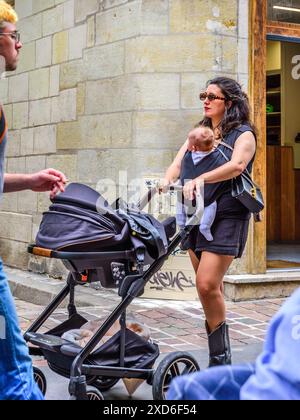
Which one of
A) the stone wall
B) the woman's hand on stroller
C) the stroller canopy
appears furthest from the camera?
the stone wall

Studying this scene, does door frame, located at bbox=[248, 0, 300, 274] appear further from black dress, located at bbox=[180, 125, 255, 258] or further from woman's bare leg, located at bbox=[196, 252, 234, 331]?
woman's bare leg, located at bbox=[196, 252, 234, 331]

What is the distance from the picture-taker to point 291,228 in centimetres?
1091

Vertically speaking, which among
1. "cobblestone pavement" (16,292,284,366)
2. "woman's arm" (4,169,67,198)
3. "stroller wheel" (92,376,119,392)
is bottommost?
"stroller wheel" (92,376,119,392)

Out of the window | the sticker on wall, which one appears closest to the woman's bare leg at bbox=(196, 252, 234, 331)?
the window

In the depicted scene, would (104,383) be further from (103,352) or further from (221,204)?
(221,204)

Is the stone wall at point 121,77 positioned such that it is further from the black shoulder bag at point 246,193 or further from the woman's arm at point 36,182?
the woman's arm at point 36,182

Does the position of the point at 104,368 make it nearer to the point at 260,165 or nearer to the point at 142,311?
the point at 142,311

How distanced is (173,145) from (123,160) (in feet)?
1.82

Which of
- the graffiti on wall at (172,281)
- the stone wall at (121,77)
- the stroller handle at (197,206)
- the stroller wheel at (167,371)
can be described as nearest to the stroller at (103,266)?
the stroller wheel at (167,371)

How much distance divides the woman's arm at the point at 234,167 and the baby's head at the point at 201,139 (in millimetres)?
166

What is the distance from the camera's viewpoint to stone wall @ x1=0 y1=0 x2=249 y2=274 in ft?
23.3

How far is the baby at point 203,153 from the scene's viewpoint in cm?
407

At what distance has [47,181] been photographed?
10.7 ft

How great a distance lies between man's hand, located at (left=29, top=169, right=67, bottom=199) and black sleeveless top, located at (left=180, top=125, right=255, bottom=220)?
1.21 m
